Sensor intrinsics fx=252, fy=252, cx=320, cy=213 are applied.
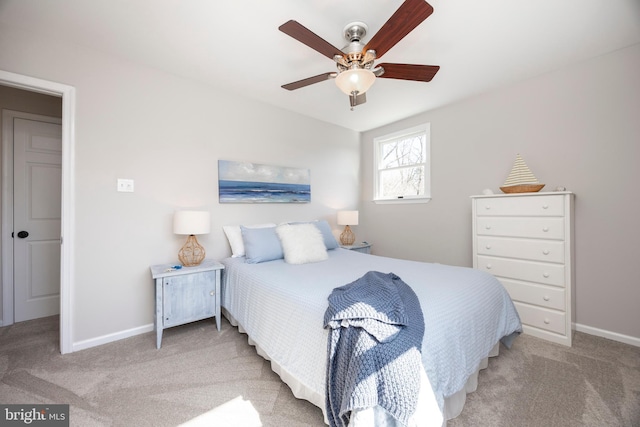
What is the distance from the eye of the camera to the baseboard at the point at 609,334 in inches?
83.3

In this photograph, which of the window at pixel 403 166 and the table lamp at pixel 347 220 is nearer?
the window at pixel 403 166

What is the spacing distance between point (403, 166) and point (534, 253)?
196 centimetres

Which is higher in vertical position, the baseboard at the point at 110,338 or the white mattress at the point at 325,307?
the white mattress at the point at 325,307

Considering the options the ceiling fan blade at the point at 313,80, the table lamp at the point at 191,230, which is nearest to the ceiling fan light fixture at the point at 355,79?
the ceiling fan blade at the point at 313,80

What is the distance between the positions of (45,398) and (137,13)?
100 inches

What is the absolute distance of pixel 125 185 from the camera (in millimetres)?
2295

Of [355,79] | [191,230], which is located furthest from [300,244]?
[355,79]

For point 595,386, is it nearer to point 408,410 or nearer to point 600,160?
point 408,410

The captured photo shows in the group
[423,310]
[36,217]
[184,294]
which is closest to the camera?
[423,310]

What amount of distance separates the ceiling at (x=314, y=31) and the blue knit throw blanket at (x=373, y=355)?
1882 millimetres

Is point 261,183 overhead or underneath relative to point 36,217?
overhead

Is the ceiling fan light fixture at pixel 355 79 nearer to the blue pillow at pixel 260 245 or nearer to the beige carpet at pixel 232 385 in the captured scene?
the blue pillow at pixel 260 245

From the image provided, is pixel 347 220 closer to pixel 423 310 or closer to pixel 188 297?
pixel 188 297

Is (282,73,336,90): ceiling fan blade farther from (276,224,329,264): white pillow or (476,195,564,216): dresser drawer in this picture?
(476,195,564,216): dresser drawer
